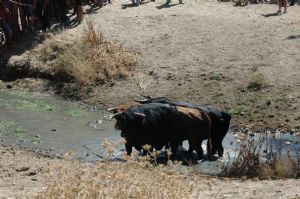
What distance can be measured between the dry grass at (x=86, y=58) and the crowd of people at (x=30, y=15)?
1.29 metres

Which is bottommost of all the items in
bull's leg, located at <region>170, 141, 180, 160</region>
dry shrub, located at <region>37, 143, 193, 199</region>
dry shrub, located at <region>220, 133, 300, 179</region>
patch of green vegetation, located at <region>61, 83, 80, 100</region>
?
patch of green vegetation, located at <region>61, 83, 80, 100</region>

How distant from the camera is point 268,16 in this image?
24.2m

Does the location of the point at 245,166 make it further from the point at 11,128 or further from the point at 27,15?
the point at 27,15

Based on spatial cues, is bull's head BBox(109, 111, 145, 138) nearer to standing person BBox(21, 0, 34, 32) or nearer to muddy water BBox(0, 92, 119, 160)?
muddy water BBox(0, 92, 119, 160)

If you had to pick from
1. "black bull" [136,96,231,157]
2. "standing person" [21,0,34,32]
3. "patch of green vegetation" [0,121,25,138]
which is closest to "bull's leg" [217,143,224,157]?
"black bull" [136,96,231,157]

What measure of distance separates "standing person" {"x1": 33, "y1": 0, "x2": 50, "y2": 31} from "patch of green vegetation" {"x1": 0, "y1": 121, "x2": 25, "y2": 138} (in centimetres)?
742

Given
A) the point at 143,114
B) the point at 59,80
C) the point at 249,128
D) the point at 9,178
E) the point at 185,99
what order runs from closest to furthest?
the point at 9,178
the point at 143,114
the point at 249,128
the point at 185,99
the point at 59,80

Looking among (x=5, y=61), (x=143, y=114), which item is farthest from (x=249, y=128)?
(x=5, y=61)

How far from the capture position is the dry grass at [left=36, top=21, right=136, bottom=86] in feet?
63.7

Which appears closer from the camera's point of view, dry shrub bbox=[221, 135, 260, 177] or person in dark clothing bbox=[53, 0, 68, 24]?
dry shrub bbox=[221, 135, 260, 177]

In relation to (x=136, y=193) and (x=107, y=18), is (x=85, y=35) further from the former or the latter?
(x=136, y=193)

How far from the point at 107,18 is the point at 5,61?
4.40 m

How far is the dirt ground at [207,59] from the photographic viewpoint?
16.9 m

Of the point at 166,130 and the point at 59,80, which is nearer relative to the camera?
the point at 166,130
